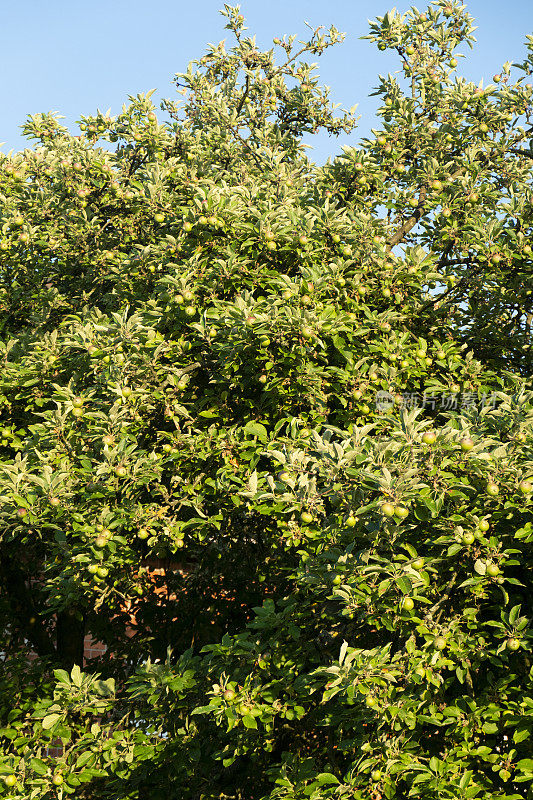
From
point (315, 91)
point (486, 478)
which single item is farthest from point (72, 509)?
point (315, 91)

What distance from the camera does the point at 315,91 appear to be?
10.2 m

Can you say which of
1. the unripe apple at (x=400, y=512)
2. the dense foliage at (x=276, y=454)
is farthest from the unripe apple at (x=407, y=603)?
the unripe apple at (x=400, y=512)

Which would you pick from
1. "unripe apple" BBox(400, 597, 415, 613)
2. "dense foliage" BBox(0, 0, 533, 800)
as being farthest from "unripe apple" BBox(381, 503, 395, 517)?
"unripe apple" BBox(400, 597, 415, 613)

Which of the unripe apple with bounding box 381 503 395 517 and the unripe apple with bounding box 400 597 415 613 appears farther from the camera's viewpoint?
the unripe apple with bounding box 400 597 415 613

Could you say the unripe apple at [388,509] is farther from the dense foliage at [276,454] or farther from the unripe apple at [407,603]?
the unripe apple at [407,603]

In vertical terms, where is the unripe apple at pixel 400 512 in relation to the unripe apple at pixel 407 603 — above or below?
A: above

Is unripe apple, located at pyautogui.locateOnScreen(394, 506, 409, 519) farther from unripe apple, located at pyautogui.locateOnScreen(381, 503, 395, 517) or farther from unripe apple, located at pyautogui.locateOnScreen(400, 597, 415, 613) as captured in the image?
unripe apple, located at pyautogui.locateOnScreen(400, 597, 415, 613)

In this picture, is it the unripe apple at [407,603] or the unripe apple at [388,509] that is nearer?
the unripe apple at [388,509]

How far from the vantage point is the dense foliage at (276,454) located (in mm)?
4246

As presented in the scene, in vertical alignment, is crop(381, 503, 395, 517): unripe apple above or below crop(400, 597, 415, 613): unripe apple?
above

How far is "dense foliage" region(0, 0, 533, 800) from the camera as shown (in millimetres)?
4246

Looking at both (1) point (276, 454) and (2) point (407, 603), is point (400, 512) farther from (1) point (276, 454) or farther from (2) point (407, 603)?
(1) point (276, 454)

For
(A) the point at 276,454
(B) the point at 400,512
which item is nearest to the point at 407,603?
(B) the point at 400,512

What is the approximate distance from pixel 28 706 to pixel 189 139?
6264 millimetres
